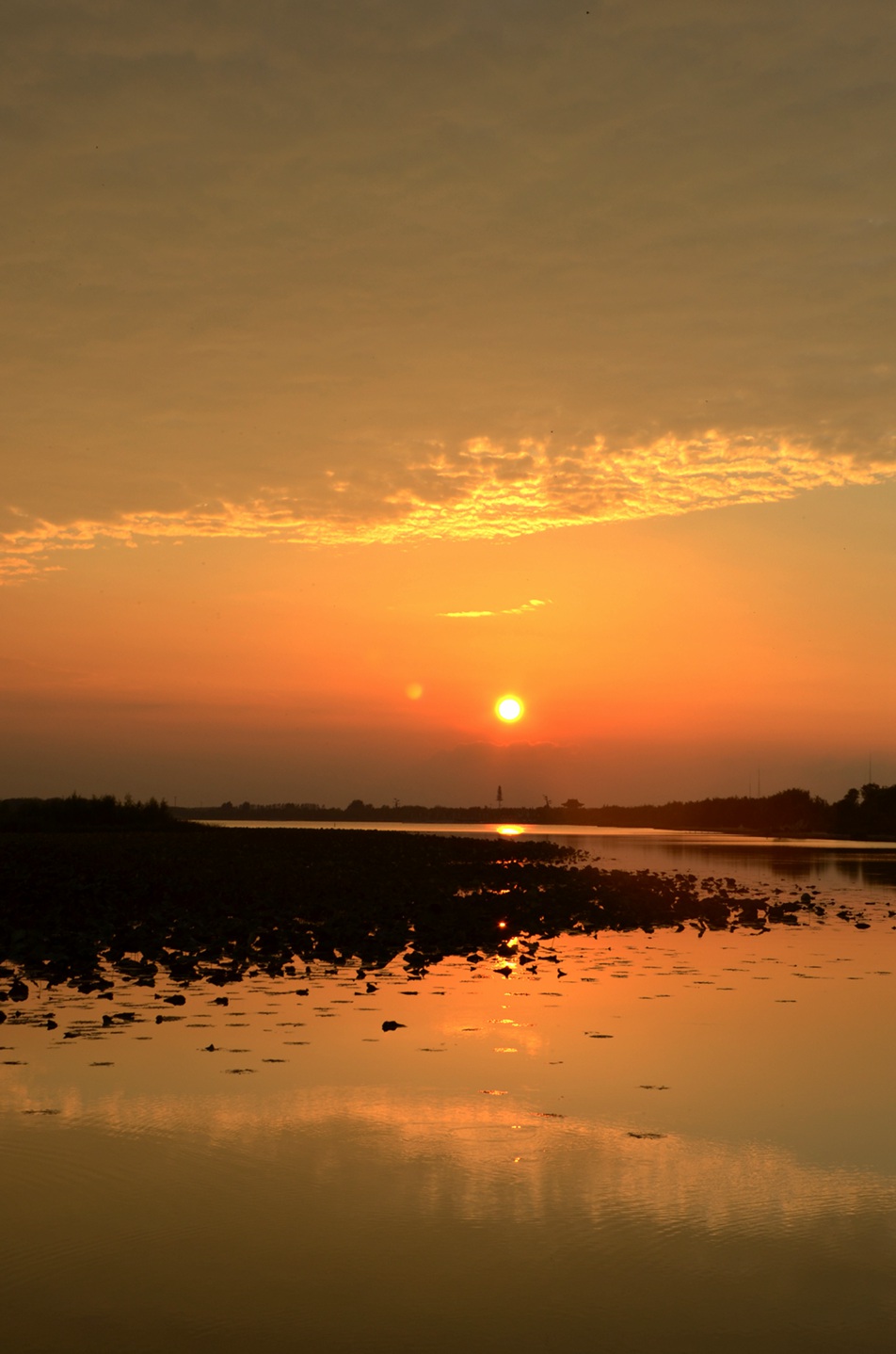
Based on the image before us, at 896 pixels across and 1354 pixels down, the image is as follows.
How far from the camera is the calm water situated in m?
7.79

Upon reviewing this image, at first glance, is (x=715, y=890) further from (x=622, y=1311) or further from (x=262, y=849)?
(x=622, y=1311)

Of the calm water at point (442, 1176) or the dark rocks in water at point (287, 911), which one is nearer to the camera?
the calm water at point (442, 1176)

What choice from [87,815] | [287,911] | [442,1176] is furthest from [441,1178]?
[87,815]

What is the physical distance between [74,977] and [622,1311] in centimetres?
1585

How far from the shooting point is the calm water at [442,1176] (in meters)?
7.79

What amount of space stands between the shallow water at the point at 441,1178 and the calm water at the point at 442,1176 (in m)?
0.03

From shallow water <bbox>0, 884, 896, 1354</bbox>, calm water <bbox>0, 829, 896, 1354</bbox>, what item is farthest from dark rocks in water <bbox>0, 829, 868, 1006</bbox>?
shallow water <bbox>0, 884, 896, 1354</bbox>

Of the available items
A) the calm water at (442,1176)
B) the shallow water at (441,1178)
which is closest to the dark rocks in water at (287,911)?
the calm water at (442,1176)

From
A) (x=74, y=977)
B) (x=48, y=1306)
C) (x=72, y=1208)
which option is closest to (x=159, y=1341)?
(x=48, y=1306)

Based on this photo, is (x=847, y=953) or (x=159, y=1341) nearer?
(x=159, y=1341)

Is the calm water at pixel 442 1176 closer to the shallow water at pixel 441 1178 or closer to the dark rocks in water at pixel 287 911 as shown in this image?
the shallow water at pixel 441 1178

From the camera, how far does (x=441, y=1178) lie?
10.6 metres

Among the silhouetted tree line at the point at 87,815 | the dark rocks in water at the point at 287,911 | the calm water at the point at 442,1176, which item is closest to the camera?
the calm water at the point at 442,1176

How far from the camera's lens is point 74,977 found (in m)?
21.5
